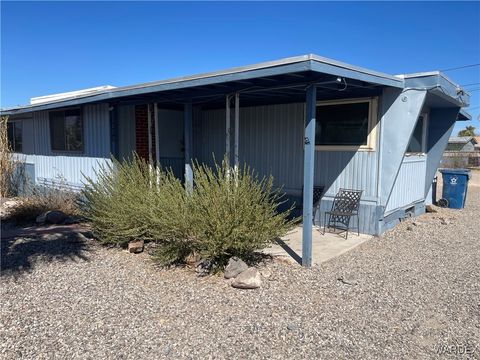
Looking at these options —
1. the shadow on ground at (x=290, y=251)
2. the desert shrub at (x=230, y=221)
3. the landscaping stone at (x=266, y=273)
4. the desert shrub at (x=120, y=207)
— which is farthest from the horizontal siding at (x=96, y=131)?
the landscaping stone at (x=266, y=273)

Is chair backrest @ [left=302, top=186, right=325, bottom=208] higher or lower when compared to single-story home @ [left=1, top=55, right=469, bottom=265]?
lower

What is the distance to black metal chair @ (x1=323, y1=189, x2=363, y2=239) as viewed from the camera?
7012 millimetres

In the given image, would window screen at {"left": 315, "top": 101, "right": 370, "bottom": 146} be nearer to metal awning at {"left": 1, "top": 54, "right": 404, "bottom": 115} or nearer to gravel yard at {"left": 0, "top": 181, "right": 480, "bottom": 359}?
metal awning at {"left": 1, "top": 54, "right": 404, "bottom": 115}

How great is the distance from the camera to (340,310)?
398 cm

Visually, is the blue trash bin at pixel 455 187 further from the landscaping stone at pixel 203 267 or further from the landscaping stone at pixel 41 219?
the landscaping stone at pixel 41 219

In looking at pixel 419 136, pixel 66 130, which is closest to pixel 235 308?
pixel 419 136

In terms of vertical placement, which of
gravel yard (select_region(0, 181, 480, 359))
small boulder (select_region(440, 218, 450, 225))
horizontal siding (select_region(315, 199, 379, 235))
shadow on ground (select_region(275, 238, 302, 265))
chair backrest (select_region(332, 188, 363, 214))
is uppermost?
chair backrest (select_region(332, 188, 363, 214))

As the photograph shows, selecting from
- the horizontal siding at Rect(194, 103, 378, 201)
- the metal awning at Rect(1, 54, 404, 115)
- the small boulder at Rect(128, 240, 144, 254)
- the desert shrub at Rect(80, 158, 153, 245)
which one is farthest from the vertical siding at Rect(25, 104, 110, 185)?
the small boulder at Rect(128, 240, 144, 254)

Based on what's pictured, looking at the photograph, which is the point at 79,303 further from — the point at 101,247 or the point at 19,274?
the point at 101,247

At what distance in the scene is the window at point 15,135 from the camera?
1224cm

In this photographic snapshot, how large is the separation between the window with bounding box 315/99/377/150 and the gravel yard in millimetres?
2191

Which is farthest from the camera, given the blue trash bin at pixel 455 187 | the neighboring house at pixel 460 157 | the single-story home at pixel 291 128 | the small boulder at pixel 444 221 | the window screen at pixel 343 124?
the neighboring house at pixel 460 157

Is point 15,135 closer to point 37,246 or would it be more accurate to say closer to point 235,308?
point 37,246

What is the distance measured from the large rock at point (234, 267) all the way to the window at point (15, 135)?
10234 mm
